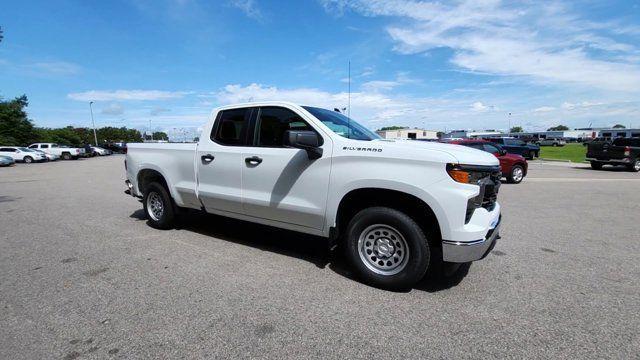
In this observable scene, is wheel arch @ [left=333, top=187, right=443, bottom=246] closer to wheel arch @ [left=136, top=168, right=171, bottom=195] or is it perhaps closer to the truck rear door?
the truck rear door

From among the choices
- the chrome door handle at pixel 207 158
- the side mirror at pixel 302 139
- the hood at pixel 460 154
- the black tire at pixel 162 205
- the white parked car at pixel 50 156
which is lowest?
the white parked car at pixel 50 156

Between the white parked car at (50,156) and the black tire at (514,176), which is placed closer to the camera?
the black tire at (514,176)

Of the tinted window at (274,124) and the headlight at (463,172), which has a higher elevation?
the tinted window at (274,124)

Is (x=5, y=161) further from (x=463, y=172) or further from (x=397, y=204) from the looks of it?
(x=463, y=172)

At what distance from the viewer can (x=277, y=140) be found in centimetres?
443

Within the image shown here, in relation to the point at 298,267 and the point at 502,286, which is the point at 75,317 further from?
the point at 502,286

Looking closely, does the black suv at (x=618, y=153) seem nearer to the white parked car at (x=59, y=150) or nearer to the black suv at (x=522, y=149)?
the black suv at (x=522, y=149)

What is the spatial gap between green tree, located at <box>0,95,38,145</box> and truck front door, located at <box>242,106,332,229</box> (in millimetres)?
52040

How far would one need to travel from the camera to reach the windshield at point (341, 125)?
4.23 metres

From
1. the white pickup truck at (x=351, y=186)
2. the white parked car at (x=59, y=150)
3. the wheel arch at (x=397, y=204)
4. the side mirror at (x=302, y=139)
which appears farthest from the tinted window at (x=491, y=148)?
the white parked car at (x=59, y=150)

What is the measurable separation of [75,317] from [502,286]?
162 inches

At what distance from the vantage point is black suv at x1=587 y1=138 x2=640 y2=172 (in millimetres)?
17375

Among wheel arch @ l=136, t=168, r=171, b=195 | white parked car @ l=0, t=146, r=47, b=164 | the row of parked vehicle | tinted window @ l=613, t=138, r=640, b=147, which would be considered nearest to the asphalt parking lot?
wheel arch @ l=136, t=168, r=171, b=195

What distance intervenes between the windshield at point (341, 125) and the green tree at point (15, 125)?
52.6 meters
